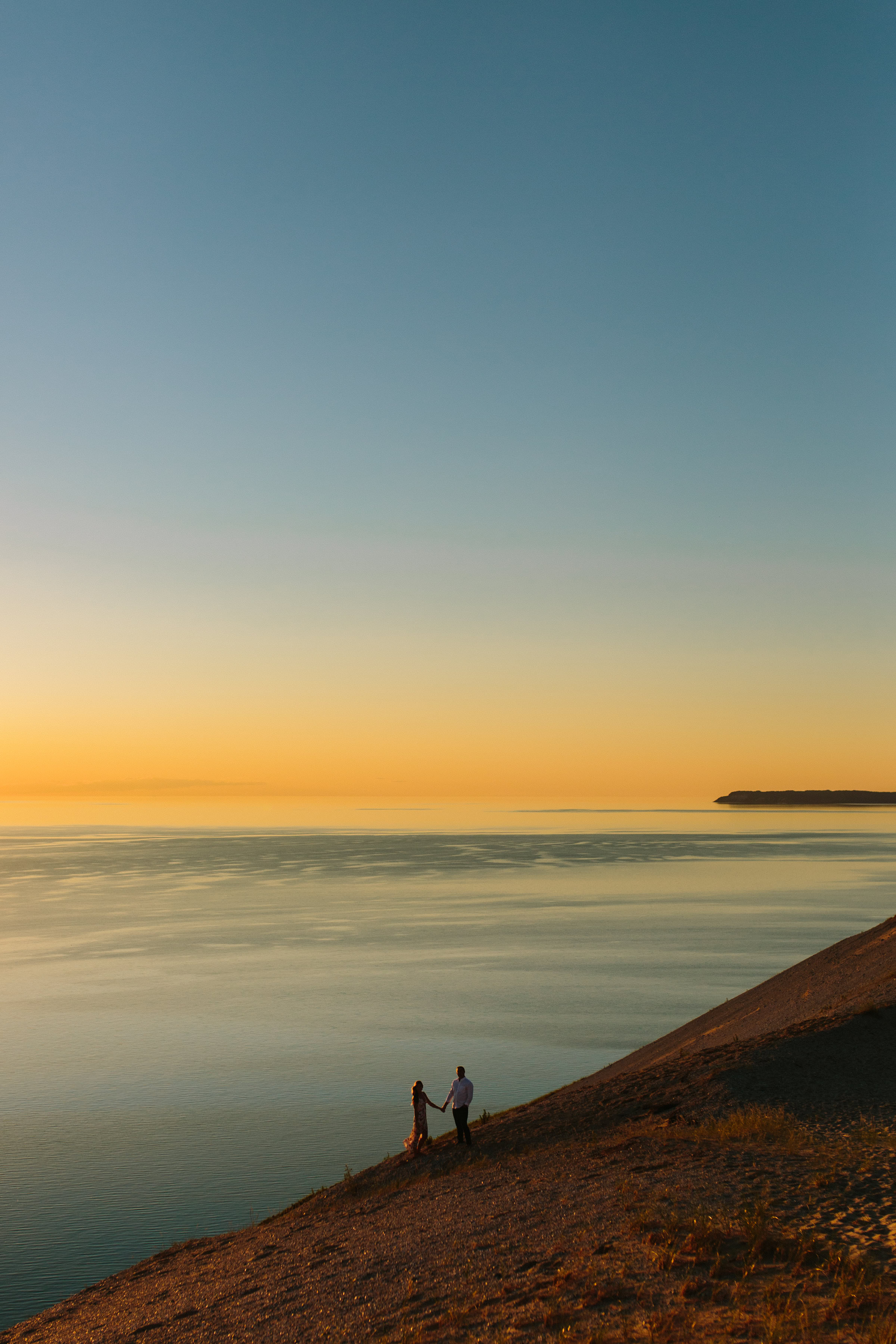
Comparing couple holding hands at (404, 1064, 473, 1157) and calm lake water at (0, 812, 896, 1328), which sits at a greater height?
couple holding hands at (404, 1064, 473, 1157)

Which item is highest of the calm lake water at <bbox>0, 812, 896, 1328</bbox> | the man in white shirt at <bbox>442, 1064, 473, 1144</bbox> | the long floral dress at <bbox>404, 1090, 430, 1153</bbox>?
the man in white shirt at <bbox>442, 1064, 473, 1144</bbox>

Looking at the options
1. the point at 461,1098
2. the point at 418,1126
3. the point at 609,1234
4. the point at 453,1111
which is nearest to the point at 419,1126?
the point at 418,1126

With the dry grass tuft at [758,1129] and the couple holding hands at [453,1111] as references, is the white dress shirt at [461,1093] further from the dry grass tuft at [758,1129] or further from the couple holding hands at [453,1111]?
the dry grass tuft at [758,1129]

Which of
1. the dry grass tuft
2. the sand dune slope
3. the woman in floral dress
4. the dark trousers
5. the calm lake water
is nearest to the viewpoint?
the dry grass tuft

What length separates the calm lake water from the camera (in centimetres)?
2370

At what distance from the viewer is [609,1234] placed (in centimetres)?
1348

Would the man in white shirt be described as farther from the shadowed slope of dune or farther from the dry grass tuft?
the dry grass tuft

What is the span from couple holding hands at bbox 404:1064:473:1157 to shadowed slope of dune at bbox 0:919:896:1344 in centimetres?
38

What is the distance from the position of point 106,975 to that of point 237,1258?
3936 cm

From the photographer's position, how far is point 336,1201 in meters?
19.3

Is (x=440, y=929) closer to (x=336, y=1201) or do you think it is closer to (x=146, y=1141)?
(x=146, y=1141)

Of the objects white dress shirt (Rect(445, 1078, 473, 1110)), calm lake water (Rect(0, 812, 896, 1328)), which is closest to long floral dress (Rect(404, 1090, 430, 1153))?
white dress shirt (Rect(445, 1078, 473, 1110))

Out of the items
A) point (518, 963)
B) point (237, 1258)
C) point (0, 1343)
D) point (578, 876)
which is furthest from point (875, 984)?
point (578, 876)

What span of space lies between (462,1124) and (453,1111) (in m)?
0.31
